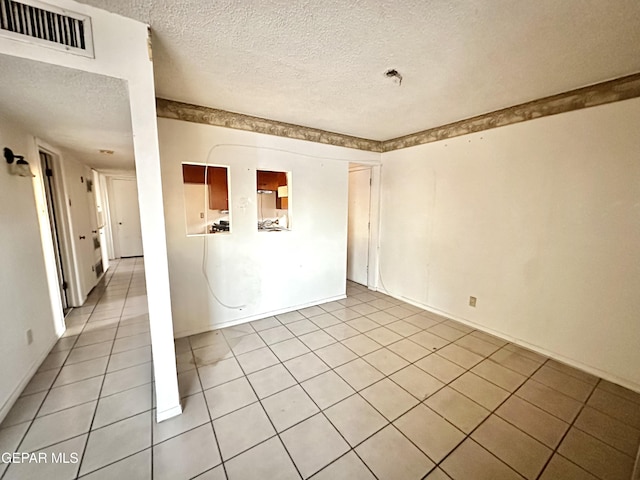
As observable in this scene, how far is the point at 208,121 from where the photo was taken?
2.60 metres

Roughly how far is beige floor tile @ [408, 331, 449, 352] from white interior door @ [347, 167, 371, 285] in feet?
5.94

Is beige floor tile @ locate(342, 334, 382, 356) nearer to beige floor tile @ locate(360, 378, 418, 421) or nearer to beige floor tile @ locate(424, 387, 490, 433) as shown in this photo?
beige floor tile @ locate(360, 378, 418, 421)

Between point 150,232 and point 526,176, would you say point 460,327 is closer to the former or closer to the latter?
point 526,176

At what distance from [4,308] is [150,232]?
4.39ft

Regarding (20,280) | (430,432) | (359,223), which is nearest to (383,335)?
(430,432)

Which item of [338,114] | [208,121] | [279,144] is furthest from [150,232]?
[338,114]

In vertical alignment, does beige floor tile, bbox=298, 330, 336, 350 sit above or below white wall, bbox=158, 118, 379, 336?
below

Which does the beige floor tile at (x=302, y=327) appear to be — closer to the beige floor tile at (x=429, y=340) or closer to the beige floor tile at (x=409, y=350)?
the beige floor tile at (x=409, y=350)

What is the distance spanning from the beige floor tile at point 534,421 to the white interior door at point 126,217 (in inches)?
317

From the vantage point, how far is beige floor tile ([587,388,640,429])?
5.68 ft

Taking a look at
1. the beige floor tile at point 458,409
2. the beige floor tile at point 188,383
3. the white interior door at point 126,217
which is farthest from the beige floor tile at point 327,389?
the white interior door at point 126,217

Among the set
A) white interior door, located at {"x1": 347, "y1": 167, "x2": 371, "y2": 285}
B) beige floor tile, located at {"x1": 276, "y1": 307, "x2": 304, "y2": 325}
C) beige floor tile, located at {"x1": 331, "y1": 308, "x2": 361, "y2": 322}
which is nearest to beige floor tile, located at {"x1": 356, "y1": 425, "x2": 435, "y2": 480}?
beige floor tile, located at {"x1": 331, "y1": 308, "x2": 361, "y2": 322}

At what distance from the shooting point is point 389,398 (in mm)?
1897

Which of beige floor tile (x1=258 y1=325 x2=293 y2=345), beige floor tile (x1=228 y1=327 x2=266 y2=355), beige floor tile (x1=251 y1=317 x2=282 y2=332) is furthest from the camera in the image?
beige floor tile (x1=251 y1=317 x2=282 y2=332)
